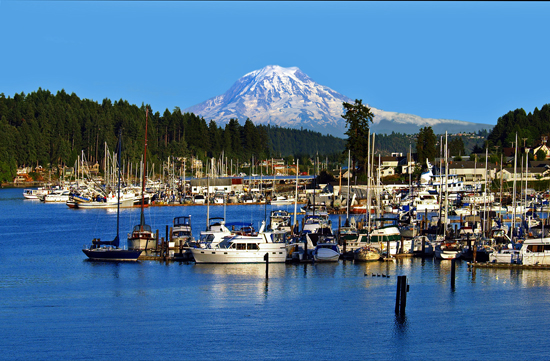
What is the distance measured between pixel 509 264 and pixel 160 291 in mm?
22368

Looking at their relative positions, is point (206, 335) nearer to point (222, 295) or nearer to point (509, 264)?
point (222, 295)

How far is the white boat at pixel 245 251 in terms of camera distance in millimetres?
47562

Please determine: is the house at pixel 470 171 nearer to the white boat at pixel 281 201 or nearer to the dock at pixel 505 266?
the white boat at pixel 281 201

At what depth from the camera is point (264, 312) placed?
3641 centimetres

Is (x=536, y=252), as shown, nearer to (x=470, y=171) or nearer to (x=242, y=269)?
(x=242, y=269)

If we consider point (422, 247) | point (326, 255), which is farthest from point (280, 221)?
point (326, 255)

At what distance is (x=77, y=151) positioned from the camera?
17538 cm

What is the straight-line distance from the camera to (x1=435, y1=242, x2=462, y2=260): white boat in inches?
1981

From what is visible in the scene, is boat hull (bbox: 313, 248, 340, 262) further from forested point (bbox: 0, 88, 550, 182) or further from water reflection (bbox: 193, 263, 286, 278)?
forested point (bbox: 0, 88, 550, 182)

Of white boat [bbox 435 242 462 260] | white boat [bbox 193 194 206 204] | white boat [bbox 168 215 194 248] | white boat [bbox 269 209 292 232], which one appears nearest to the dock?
white boat [bbox 435 242 462 260]

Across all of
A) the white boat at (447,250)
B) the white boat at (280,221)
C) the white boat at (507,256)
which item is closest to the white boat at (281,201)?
the white boat at (280,221)

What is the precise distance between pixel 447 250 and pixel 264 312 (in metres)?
19.2

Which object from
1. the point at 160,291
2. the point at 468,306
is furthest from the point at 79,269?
the point at 468,306

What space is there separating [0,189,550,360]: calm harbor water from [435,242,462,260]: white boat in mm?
516
